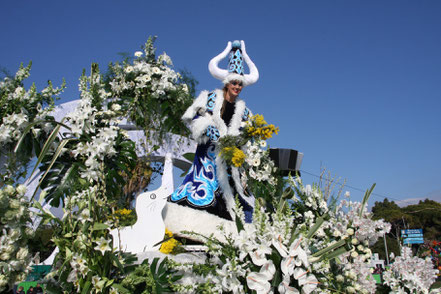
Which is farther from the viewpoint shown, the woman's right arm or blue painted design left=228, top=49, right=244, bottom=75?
blue painted design left=228, top=49, right=244, bottom=75

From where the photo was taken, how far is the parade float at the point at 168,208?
1.89 meters

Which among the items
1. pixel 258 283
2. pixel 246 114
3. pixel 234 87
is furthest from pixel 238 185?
pixel 258 283

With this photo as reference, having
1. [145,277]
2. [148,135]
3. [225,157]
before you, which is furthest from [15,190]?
[148,135]

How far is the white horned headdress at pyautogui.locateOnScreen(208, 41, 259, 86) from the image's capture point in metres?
4.49

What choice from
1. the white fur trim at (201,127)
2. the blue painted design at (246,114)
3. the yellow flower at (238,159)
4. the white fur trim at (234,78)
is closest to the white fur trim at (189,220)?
the yellow flower at (238,159)

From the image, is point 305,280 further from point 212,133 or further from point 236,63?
point 236,63

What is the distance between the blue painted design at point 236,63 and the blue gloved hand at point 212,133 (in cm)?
89

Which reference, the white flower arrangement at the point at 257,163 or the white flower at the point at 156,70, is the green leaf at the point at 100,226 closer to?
the white flower arrangement at the point at 257,163

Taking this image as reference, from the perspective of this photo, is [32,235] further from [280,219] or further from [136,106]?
[136,106]

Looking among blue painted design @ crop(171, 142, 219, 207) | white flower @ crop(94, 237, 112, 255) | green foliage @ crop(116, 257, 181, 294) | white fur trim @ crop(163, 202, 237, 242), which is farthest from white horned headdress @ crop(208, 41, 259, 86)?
white flower @ crop(94, 237, 112, 255)

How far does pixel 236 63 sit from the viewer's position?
4.55 m

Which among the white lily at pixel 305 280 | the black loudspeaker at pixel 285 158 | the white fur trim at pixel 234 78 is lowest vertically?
the white lily at pixel 305 280

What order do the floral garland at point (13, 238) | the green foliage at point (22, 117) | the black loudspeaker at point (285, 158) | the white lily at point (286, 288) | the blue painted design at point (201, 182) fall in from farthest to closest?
the black loudspeaker at point (285, 158), the blue painted design at point (201, 182), the green foliage at point (22, 117), the floral garland at point (13, 238), the white lily at point (286, 288)

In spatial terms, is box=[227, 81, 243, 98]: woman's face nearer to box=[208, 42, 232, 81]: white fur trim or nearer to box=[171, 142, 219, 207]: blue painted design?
box=[208, 42, 232, 81]: white fur trim
